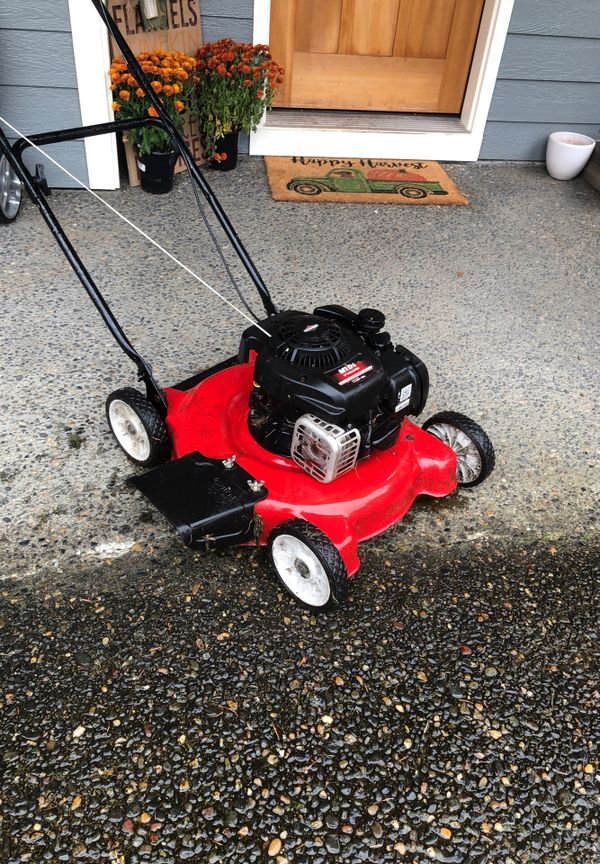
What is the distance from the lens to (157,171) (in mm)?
3504

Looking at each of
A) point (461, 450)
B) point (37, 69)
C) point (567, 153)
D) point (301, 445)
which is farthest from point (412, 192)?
point (301, 445)

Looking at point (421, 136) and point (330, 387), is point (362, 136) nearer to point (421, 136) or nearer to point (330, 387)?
point (421, 136)

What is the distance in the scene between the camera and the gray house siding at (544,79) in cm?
374

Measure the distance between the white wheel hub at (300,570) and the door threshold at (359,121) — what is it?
2741 millimetres

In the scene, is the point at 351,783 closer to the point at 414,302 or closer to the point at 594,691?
the point at 594,691

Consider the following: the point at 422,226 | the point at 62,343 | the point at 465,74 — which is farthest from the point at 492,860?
the point at 465,74

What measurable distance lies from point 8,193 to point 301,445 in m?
2.12

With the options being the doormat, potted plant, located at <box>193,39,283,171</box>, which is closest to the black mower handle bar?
potted plant, located at <box>193,39,283,171</box>

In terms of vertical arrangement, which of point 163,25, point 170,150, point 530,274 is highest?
point 163,25

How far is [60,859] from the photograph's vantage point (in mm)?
1390

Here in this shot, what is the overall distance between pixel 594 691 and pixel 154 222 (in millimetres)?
2557

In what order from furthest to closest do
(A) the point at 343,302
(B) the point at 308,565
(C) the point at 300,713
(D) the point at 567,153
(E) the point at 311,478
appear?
(D) the point at 567,153
(A) the point at 343,302
(E) the point at 311,478
(B) the point at 308,565
(C) the point at 300,713

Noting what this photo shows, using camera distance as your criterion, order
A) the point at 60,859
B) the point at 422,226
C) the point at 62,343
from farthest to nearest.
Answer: the point at 422,226
the point at 62,343
the point at 60,859

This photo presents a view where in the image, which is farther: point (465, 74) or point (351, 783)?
point (465, 74)
